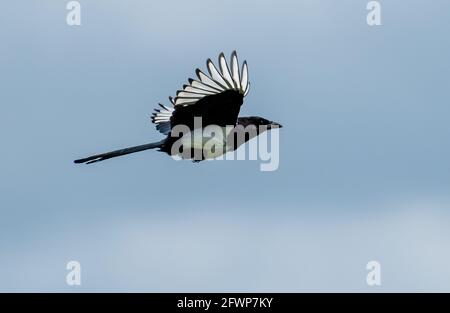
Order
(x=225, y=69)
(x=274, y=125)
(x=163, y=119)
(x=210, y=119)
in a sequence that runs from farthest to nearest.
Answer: (x=163, y=119) < (x=274, y=125) < (x=210, y=119) < (x=225, y=69)

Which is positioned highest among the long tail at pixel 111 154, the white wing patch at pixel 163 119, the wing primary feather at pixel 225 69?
the wing primary feather at pixel 225 69

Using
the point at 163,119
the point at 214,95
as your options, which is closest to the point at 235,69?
the point at 214,95

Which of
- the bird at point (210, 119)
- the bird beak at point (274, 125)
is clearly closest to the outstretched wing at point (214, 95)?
the bird at point (210, 119)

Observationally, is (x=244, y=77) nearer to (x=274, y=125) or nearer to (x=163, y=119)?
(x=274, y=125)

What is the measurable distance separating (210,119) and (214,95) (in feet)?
1.03

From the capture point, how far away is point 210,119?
8.71 m

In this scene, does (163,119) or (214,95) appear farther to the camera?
(163,119)

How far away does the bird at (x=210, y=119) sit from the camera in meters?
8.38

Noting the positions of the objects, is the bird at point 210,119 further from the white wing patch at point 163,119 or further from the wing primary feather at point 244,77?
the white wing patch at point 163,119
